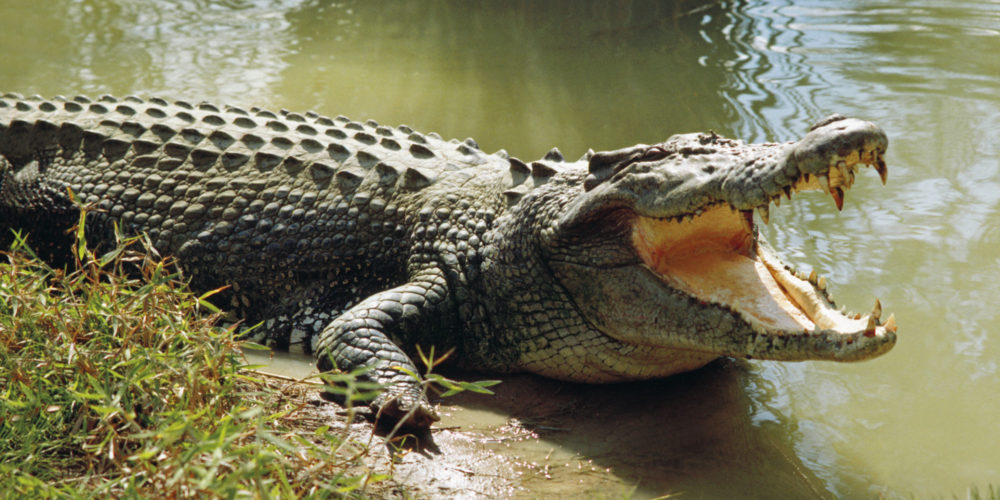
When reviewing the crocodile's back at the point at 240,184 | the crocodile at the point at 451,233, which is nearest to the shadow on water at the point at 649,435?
the crocodile at the point at 451,233

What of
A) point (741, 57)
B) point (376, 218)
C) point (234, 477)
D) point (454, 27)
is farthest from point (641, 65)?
point (234, 477)

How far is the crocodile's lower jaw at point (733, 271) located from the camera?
331cm

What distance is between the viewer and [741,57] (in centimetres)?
832

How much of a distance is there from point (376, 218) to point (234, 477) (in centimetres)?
204

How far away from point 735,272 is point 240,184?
2420 millimetres

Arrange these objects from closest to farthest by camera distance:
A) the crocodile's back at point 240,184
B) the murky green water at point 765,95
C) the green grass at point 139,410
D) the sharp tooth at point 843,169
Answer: the green grass at point 139,410 → the sharp tooth at point 843,169 → the murky green water at point 765,95 → the crocodile's back at point 240,184

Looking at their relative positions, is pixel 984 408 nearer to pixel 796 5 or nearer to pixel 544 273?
pixel 544 273

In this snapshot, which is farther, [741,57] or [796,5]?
[796,5]

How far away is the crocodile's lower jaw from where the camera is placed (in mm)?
3311

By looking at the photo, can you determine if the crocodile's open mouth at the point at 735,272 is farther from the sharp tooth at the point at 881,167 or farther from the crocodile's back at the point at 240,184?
the crocodile's back at the point at 240,184

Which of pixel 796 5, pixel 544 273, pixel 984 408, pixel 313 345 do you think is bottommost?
pixel 313 345

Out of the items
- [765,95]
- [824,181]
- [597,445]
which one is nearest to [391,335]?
[597,445]

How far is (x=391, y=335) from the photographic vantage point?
3.76 metres

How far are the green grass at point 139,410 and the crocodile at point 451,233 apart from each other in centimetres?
48
